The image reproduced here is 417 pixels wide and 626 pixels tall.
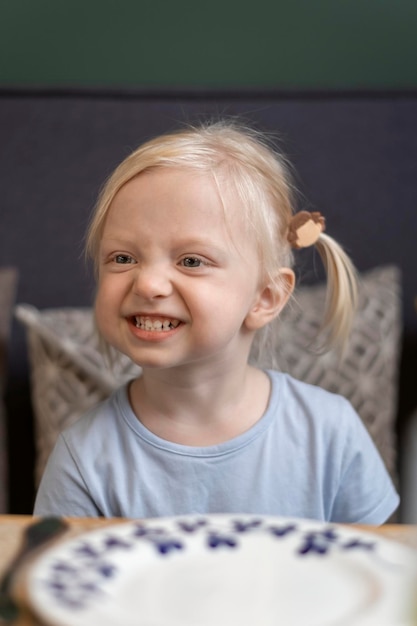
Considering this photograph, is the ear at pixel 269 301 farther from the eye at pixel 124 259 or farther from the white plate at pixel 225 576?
the white plate at pixel 225 576

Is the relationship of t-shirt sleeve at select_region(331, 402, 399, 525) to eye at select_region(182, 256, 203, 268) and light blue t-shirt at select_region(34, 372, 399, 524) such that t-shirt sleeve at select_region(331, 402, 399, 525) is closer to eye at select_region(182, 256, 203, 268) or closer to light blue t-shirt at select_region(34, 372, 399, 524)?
light blue t-shirt at select_region(34, 372, 399, 524)

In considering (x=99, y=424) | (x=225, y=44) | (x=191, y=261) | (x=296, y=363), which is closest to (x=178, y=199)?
(x=191, y=261)

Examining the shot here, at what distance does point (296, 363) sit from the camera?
1865 millimetres

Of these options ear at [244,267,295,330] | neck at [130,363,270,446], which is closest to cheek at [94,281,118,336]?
neck at [130,363,270,446]

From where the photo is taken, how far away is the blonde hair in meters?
1.20

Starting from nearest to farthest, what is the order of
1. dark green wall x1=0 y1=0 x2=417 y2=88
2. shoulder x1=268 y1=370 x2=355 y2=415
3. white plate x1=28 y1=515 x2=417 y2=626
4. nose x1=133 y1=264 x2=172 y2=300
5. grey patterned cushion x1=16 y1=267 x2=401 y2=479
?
white plate x1=28 y1=515 x2=417 y2=626 < nose x1=133 y1=264 x2=172 y2=300 < shoulder x1=268 y1=370 x2=355 y2=415 < grey patterned cushion x1=16 y1=267 x2=401 y2=479 < dark green wall x1=0 y1=0 x2=417 y2=88

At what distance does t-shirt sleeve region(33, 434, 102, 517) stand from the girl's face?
0.18m

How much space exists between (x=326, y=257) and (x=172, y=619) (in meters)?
0.89

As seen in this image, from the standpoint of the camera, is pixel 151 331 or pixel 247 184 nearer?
pixel 151 331

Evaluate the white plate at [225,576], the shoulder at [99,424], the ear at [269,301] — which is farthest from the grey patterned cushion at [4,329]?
the white plate at [225,576]

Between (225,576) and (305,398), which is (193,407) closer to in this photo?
(305,398)

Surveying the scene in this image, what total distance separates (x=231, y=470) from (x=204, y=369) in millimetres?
132

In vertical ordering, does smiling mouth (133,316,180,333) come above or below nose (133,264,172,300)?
below

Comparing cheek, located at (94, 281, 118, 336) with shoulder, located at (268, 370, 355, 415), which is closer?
cheek, located at (94, 281, 118, 336)
